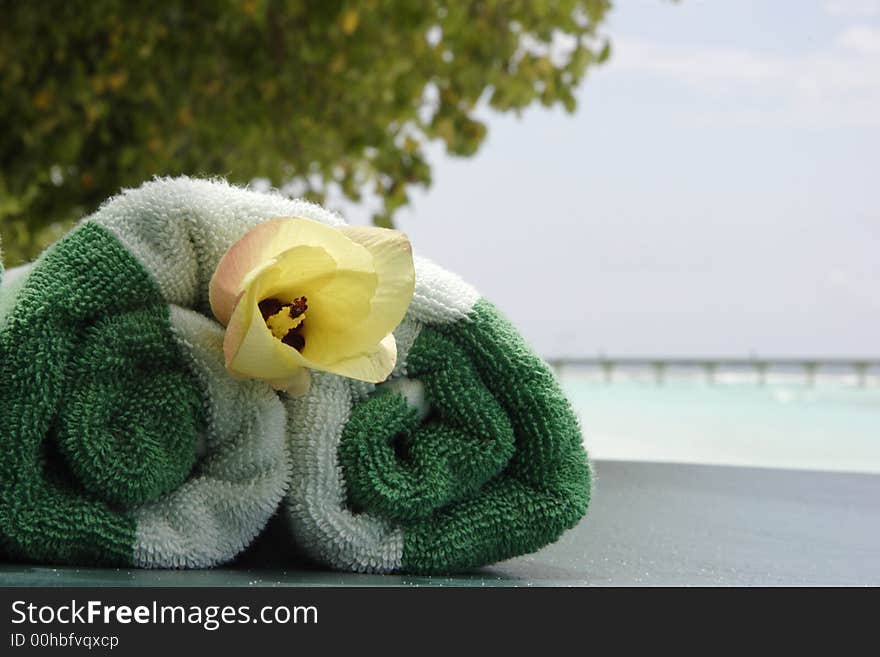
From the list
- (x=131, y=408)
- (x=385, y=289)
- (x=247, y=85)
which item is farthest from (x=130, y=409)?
(x=247, y=85)

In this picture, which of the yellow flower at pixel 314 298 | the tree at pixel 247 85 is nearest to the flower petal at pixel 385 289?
the yellow flower at pixel 314 298

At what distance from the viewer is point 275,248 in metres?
0.36

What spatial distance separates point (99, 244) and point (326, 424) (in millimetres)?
108

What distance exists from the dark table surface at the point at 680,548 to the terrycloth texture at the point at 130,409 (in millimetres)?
17

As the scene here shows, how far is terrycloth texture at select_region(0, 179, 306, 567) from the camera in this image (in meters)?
0.36

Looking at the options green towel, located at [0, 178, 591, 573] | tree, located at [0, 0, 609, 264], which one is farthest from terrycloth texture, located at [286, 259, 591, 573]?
tree, located at [0, 0, 609, 264]

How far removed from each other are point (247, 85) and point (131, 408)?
1829mm

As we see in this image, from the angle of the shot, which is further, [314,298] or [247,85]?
[247,85]

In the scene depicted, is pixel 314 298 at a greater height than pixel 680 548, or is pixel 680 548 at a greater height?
pixel 314 298

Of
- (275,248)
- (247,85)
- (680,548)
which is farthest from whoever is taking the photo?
(247,85)

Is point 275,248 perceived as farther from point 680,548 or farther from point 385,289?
point 680,548

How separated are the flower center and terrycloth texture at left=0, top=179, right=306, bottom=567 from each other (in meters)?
0.02

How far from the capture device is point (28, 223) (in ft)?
6.89
